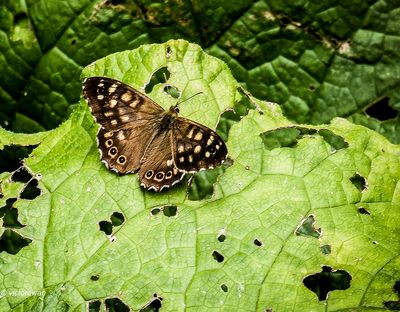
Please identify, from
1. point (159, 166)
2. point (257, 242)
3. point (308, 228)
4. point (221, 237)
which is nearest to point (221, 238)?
point (221, 237)

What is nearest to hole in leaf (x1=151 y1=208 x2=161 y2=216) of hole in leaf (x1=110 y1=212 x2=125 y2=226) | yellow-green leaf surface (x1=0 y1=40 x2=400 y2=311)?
yellow-green leaf surface (x1=0 y1=40 x2=400 y2=311)

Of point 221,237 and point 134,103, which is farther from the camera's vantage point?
point 134,103

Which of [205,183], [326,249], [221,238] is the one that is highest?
Answer: [205,183]

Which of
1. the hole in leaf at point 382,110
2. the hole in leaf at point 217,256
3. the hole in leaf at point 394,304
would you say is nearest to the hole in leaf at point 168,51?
the hole in leaf at point 217,256

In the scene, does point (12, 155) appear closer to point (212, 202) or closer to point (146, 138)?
point (146, 138)

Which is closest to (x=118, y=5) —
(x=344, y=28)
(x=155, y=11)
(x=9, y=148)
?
(x=155, y=11)

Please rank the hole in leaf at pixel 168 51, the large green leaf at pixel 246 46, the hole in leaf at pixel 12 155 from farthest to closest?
1. the large green leaf at pixel 246 46
2. the hole in leaf at pixel 12 155
3. the hole in leaf at pixel 168 51

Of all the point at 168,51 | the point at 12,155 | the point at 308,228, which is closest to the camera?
the point at 308,228

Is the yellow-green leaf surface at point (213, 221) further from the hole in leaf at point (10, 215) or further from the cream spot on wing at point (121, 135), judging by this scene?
the cream spot on wing at point (121, 135)
